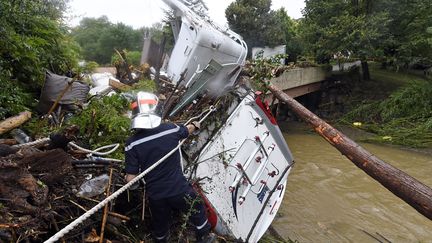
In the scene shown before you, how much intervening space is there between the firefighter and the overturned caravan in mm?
543

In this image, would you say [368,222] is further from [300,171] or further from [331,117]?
[331,117]

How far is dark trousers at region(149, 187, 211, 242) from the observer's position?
3.28 m

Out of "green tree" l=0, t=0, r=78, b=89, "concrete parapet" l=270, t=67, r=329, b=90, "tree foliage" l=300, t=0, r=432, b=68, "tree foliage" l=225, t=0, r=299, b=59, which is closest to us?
"green tree" l=0, t=0, r=78, b=89

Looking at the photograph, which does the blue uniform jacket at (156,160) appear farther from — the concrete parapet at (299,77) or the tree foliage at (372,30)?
the tree foliage at (372,30)

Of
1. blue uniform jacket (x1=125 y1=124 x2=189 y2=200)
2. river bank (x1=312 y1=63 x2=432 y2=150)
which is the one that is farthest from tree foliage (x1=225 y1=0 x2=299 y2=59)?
blue uniform jacket (x1=125 y1=124 x2=189 y2=200)

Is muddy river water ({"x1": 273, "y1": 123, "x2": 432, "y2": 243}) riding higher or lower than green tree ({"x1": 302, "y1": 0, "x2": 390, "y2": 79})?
lower

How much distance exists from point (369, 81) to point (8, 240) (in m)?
18.2

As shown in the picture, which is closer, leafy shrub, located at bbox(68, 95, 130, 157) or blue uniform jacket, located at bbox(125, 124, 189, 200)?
blue uniform jacket, located at bbox(125, 124, 189, 200)

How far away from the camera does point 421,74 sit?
1944 centimetres

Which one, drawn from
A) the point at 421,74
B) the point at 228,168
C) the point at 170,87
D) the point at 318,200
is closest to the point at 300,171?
the point at 318,200

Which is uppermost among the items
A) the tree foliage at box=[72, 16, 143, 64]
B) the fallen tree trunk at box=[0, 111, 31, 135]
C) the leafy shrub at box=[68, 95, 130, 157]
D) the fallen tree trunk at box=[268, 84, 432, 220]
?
the fallen tree trunk at box=[268, 84, 432, 220]

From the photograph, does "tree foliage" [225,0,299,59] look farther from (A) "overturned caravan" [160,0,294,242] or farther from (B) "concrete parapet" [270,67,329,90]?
(A) "overturned caravan" [160,0,294,242]

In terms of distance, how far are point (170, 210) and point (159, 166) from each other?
467mm

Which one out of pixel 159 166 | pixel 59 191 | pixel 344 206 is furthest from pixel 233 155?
pixel 344 206
